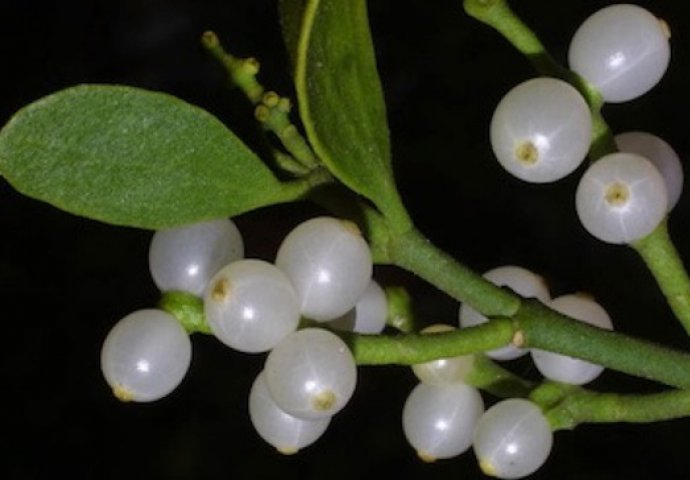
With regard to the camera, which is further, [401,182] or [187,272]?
[401,182]

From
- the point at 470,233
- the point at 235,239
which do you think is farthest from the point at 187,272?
the point at 470,233

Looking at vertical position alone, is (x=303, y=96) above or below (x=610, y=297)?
above

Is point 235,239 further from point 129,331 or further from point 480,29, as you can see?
point 480,29

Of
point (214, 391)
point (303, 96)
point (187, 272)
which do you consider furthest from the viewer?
point (214, 391)

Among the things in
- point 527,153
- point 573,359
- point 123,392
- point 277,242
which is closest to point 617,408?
point 573,359

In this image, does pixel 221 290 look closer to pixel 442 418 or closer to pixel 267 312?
pixel 267 312

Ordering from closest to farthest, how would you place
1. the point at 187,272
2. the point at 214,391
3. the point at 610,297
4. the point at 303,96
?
the point at 303,96, the point at 187,272, the point at 610,297, the point at 214,391

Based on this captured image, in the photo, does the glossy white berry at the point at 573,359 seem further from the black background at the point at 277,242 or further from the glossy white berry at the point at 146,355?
the black background at the point at 277,242

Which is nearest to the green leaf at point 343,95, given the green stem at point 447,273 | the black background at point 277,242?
the green stem at point 447,273
